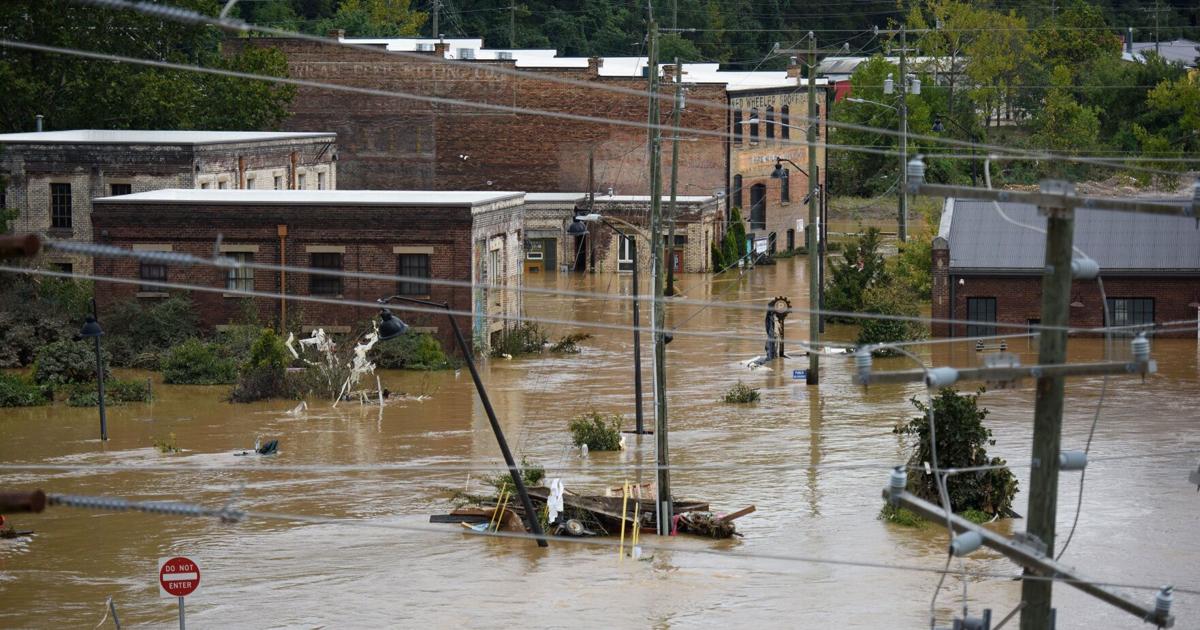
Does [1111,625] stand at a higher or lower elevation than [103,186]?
lower

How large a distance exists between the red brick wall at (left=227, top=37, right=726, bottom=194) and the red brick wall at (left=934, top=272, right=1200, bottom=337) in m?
21.3

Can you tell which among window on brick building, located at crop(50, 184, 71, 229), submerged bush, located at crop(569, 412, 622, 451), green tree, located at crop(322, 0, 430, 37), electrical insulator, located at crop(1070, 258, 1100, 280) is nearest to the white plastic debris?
submerged bush, located at crop(569, 412, 622, 451)

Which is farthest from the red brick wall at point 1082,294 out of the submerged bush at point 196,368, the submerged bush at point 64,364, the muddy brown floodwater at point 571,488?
the submerged bush at point 64,364

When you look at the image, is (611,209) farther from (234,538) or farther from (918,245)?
(234,538)

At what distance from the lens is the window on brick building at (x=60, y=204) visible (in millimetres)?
51594

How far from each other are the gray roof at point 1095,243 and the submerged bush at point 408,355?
564 inches

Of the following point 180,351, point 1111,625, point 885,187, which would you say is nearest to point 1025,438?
point 1111,625

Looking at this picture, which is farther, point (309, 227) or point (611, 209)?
point (611, 209)

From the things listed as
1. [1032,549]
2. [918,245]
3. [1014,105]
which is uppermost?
[1014,105]

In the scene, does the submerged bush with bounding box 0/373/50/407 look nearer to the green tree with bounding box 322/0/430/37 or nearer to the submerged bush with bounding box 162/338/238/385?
the submerged bush with bounding box 162/338/238/385

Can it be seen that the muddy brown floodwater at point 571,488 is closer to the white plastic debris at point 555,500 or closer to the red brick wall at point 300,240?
the white plastic debris at point 555,500

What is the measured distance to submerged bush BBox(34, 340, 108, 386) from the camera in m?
40.8

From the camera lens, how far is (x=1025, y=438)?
1339 inches

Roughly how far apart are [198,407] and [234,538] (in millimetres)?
12652
